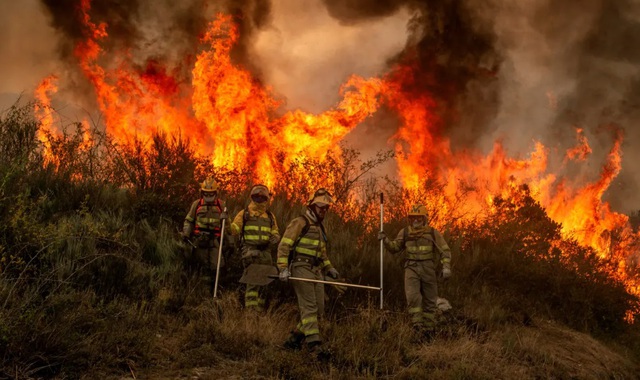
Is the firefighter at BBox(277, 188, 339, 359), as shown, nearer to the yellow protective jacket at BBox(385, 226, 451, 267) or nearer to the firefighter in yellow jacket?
the firefighter in yellow jacket

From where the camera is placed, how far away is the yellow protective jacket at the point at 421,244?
950cm

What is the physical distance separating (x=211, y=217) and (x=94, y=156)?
5638mm

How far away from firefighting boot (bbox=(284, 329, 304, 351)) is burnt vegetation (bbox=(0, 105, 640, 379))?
17cm

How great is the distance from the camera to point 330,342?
7.27 m

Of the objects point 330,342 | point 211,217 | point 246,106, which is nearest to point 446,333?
point 330,342

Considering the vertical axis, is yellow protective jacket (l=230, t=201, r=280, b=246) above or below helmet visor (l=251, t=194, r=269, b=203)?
below

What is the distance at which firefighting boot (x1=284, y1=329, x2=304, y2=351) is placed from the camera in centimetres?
698

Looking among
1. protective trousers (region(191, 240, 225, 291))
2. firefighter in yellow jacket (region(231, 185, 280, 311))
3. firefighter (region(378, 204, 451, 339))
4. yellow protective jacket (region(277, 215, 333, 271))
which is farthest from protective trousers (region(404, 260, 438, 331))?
protective trousers (region(191, 240, 225, 291))

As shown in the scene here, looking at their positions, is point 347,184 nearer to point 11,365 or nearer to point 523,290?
point 523,290

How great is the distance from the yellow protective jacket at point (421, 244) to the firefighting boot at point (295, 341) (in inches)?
126

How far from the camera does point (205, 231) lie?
32.1ft

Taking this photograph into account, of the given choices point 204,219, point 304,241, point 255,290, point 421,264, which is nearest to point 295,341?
point 304,241

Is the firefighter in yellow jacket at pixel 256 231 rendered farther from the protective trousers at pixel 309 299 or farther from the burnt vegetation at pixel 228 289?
the protective trousers at pixel 309 299

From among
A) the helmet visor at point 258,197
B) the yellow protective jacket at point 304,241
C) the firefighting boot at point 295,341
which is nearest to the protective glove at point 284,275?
the yellow protective jacket at point 304,241
